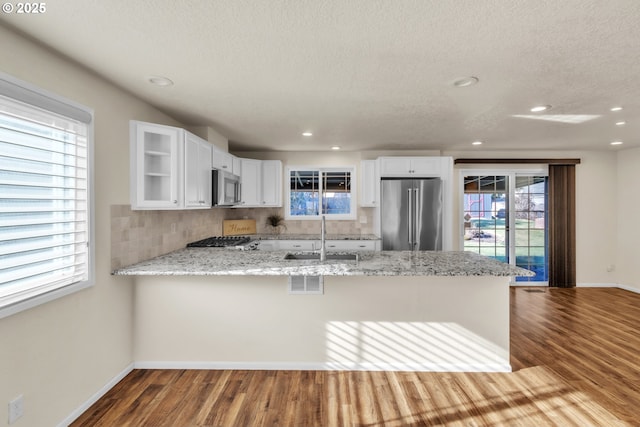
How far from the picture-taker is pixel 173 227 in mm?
3277

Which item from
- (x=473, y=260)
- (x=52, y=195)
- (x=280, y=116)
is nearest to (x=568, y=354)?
(x=473, y=260)

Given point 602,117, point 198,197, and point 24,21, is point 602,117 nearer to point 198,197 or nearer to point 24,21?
point 198,197

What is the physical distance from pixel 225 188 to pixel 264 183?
119 centimetres

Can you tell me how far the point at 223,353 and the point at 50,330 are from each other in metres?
1.18

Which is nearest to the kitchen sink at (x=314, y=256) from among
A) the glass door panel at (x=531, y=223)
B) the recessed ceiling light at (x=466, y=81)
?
the recessed ceiling light at (x=466, y=81)

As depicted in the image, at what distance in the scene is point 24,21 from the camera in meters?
1.53

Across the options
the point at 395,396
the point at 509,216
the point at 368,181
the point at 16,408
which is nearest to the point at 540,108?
the point at 368,181

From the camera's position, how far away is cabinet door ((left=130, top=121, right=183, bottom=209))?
255 centimetres

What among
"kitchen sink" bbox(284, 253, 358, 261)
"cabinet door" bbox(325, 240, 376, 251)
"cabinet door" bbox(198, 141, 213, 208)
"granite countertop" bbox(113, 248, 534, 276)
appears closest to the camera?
"granite countertop" bbox(113, 248, 534, 276)

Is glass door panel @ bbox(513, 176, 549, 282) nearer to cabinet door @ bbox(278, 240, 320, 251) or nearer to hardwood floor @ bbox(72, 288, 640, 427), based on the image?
hardwood floor @ bbox(72, 288, 640, 427)

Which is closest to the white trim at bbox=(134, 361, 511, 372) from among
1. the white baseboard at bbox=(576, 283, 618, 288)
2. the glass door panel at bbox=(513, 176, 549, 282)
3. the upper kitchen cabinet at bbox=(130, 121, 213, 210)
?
the upper kitchen cabinet at bbox=(130, 121, 213, 210)

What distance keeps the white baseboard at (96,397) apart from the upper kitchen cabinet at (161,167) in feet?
4.30

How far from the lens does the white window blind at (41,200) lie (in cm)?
156

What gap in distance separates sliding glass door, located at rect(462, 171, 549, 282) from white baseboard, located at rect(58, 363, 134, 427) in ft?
16.6
